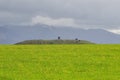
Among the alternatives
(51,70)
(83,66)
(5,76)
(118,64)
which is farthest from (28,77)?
(118,64)

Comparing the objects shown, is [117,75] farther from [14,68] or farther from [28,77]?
[14,68]

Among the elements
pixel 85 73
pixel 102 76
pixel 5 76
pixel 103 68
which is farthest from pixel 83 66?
pixel 5 76

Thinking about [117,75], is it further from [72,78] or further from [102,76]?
[72,78]

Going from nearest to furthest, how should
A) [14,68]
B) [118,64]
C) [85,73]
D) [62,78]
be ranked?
[62,78] < [85,73] < [14,68] < [118,64]

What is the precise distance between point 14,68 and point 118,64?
13412mm

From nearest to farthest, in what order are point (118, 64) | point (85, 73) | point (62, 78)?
1. point (62, 78)
2. point (85, 73)
3. point (118, 64)

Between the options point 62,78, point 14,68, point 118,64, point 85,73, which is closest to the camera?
point 62,78

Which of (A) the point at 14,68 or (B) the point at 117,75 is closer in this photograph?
(B) the point at 117,75

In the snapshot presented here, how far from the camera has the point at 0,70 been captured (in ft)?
147

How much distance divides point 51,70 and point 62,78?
20.9 ft

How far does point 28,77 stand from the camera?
127ft

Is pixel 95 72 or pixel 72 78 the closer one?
pixel 72 78

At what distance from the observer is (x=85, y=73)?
4262 cm

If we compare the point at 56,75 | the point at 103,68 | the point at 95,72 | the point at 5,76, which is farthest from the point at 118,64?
the point at 5,76
